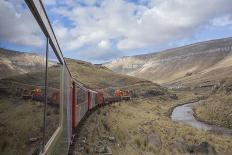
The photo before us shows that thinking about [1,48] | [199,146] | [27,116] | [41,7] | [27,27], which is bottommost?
[199,146]

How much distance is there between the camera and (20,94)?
427cm

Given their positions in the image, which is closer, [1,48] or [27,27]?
[1,48]

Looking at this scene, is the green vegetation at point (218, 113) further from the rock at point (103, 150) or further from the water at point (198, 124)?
the rock at point (103, 150)

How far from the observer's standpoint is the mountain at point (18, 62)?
363 cm

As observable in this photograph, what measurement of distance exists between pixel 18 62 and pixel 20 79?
7.6 inches

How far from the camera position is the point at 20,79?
4.35 metres

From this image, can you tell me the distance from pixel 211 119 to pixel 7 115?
80.1 metres

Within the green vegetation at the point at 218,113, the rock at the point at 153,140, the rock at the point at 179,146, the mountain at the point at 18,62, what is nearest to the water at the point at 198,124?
the green vegetation at the point at 218,113

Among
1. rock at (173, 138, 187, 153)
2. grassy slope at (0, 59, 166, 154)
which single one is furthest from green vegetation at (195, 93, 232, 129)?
grassy slope at (0, 59, 166, 154)

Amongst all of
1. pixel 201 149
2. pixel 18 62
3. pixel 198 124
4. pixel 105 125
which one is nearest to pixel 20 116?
pixel 18 62

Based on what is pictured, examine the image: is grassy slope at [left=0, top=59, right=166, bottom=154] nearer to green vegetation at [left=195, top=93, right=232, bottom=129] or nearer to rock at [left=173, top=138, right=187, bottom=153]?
rock at [left=173, top=138, right=187, bottom=153]

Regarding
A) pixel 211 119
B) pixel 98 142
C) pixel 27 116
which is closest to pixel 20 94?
pixel 27 116

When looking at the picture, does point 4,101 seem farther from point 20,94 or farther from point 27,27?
point 27,27

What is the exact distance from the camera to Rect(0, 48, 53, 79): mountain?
363 cm
